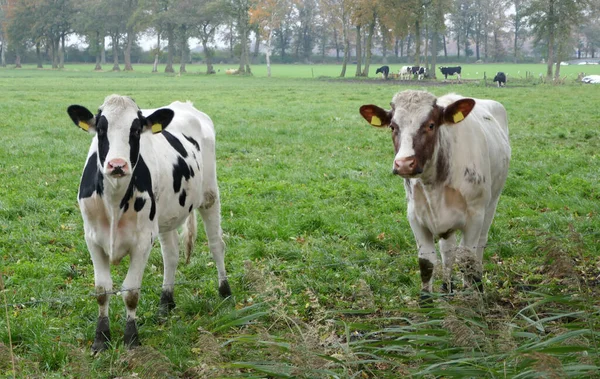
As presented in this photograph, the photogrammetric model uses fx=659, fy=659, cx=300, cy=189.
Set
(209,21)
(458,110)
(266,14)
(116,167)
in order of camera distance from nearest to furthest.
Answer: (116,167) → (458,110) → (266,14) → (209,21)

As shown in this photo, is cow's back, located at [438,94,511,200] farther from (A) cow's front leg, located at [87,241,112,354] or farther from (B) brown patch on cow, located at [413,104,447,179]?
(A) cow's front leg, located at [87,241,112,354]

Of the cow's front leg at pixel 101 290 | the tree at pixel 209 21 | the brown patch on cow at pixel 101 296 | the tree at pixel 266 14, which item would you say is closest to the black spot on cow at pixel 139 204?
the cow's front leg at pixel 101 290

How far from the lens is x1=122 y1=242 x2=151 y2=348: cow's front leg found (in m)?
5.11

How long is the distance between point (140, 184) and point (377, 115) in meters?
2.05

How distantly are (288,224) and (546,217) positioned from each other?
3.35 metres

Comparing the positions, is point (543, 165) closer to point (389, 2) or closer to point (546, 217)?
point (546, 217)

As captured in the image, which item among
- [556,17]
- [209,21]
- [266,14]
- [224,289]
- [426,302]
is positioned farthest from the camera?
[209,21]

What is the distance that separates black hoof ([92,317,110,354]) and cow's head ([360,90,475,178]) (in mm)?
2620

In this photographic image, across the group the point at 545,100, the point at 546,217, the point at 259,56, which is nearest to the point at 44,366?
the point at 546,217

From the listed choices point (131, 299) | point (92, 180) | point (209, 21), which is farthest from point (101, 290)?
point (209, 21)

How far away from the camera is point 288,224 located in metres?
8.56

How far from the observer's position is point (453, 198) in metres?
5.55

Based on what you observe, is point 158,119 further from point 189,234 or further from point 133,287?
point 189,234

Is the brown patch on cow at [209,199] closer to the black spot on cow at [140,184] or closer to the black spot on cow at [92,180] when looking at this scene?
the black spot on cow at [140,184]
